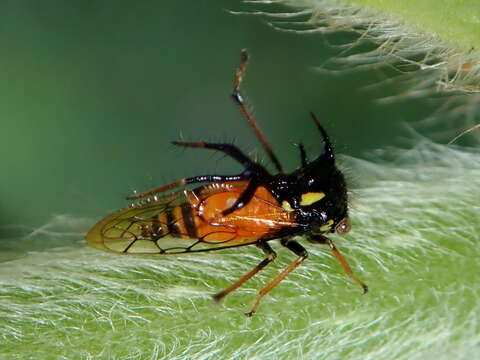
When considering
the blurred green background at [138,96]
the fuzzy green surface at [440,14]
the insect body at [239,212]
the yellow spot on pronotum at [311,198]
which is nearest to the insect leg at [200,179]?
the insect body at [239,212]

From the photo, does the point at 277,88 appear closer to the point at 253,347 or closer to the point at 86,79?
the point at 86,79

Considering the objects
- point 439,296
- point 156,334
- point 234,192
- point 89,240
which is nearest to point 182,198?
point 234,192

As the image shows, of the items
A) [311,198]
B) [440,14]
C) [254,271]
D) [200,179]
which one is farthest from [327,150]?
[440,14]

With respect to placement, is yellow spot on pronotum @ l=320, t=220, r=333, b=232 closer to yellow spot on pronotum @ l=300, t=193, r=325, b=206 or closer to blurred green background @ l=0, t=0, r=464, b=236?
yellow spot on pronotum @ l=300, t=193, r=325, b=206

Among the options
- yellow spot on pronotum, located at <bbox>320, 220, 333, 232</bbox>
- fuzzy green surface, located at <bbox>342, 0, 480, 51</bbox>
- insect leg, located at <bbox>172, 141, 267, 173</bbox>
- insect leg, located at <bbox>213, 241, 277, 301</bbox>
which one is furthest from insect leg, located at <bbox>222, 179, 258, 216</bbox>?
fuzzy green surface, located at <bbox>342, 0, 480, 51</bbox>

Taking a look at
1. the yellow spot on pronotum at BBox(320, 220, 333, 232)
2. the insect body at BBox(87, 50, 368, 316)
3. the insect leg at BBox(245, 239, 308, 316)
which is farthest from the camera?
the yellow spot on pronotum at BBox(320, 220, 333, 232)

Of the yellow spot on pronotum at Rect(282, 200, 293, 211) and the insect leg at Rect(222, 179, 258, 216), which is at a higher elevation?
the insect leg at Rect(222, 179, 258, 216)

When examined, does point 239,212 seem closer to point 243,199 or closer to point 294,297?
point 243,199
